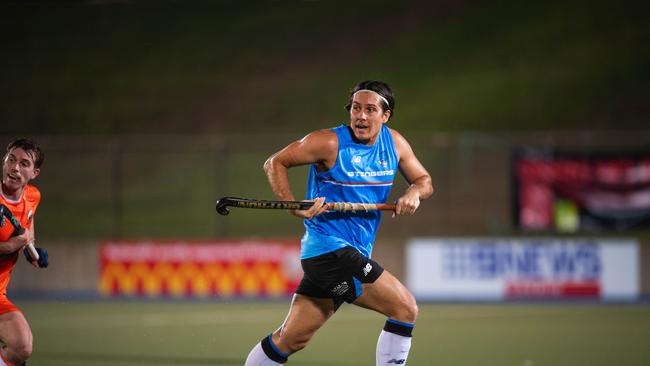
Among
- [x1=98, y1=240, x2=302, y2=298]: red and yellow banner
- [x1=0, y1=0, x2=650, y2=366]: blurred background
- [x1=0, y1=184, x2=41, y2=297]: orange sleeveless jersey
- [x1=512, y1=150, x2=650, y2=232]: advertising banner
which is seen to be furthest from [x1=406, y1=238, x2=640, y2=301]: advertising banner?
[x1=0, y1=184, x2=41, y2=297]: orange sleeveless jersey

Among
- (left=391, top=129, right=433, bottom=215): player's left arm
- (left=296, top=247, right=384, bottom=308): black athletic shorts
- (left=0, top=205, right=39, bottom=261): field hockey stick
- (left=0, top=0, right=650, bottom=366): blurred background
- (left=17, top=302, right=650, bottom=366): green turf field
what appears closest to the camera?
(left=0, top=205, right=39, bottom=261): field hockey stick

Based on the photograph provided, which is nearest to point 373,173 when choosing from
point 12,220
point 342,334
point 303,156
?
point 303,156

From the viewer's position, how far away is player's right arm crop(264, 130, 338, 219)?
19.6 feet

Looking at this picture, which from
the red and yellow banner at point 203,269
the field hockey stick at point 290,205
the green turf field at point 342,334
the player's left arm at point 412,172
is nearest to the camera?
the field hockey stick at point 290,205

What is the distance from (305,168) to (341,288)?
55.4 ft

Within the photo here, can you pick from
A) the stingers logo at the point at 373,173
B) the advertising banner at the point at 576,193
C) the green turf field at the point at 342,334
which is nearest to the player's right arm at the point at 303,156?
the stingers logo at the point at 373,173

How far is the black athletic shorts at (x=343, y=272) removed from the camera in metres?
5.93

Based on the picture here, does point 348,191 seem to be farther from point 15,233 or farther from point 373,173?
point 15,233

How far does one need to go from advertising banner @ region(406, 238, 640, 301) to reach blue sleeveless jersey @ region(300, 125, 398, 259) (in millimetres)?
8814

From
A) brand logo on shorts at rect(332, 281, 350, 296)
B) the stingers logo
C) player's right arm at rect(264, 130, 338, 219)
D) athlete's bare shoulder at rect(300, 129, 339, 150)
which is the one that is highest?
athlete's bare shoulder at rect(300, 129, 339, 150)

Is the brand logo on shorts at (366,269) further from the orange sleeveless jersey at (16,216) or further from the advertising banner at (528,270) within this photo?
the advertising banner at (528,270)

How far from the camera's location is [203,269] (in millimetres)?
15156

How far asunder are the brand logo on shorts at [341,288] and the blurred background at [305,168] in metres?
3.01

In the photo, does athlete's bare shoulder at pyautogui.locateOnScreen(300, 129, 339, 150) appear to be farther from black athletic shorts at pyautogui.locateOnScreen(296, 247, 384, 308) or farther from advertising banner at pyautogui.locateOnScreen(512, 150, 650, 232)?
advertising banner at pyautogui.locateOnScreen(512, 150, 650, 232)
